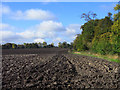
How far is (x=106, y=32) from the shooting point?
36.0 m

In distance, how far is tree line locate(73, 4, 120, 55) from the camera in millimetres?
24217

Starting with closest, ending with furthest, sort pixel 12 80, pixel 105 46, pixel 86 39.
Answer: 1. pixel 12 80
2. pixel 105 46
3. pixel 86 39

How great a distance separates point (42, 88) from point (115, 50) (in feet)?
57.8

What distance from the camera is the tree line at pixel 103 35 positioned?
2422 cm

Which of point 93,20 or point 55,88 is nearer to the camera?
point 55,88

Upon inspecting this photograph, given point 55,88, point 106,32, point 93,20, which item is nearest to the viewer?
point 55,88

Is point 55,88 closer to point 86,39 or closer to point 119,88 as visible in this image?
point 119,88

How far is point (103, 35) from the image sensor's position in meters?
35.0

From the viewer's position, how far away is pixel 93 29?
43.3 meters

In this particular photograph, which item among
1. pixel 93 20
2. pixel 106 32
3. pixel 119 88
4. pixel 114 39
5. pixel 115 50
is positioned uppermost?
pixel 93 20

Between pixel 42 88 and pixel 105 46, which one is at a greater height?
pixel 105 46

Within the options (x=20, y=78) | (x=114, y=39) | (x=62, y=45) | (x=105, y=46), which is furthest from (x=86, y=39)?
(x=62, y=45)

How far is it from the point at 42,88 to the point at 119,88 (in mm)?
3945

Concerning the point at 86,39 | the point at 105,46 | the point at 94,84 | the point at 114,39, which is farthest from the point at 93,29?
the point at 94,84
